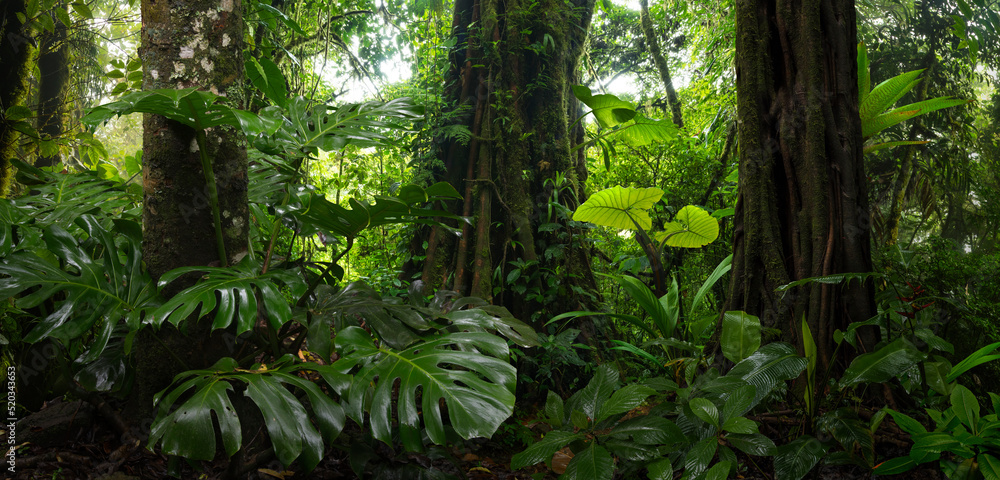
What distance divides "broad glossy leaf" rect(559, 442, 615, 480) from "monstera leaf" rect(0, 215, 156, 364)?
3.71 feet

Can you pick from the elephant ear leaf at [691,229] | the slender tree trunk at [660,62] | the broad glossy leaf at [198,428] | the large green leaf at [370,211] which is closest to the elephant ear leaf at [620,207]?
the elephant ear leaf at [691,229]

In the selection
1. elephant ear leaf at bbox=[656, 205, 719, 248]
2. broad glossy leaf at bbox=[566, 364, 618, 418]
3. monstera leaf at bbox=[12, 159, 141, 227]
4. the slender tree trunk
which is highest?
the slender tree trunk

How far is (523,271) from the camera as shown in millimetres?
2799

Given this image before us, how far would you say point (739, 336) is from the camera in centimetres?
145

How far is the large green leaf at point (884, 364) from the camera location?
3.63 feet

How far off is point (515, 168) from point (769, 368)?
204cm

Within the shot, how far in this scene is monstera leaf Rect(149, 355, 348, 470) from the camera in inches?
40.8

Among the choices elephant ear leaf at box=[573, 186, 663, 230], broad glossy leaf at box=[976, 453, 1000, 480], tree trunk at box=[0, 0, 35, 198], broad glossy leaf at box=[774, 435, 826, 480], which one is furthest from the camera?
tree trunk at box=[0, 0, 35, 198]

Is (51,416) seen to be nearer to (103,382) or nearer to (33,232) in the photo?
(103,382)

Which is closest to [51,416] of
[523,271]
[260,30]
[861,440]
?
[523,271]

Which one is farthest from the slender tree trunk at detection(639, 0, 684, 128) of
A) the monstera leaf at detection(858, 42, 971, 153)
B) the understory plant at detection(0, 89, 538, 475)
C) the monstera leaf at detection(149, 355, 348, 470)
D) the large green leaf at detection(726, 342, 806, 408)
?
the monstera leaf at detection(149, 355, 348, 470)

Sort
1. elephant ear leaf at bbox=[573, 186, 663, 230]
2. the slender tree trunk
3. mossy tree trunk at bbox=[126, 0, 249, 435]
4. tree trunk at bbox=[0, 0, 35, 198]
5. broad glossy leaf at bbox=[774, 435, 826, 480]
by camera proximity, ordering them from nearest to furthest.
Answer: broad glossy leaf at bbox=[774, 435, 826, 480] → mossy tree trunk at bbox=[126, 0, 249, 435] → elephant ear leaf at bbox=[573, 186, 663, 230] → tree trunk at bbox=[0, 0, 35, 198] → the slender tree trunk

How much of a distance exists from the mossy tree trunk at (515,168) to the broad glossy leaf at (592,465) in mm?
1544

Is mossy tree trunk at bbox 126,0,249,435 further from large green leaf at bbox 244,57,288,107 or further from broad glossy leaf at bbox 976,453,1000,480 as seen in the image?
broad glossy leaf at bbox 976,453,1000,480
